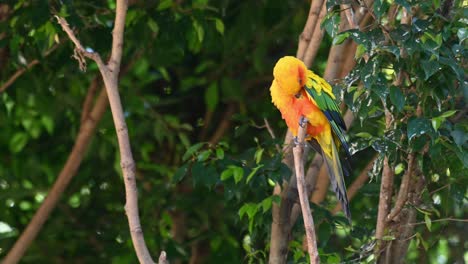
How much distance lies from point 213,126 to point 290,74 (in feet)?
9.05

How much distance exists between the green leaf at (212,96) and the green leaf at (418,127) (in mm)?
2664

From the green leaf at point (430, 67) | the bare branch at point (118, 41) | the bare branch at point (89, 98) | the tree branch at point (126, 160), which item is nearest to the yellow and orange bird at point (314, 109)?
the green leaf at point (430, 67)

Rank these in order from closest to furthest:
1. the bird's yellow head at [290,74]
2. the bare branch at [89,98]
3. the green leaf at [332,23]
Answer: the green leaf at [332,23] < the bird's yellow head at [290,74] < the bare branch at [89,98]

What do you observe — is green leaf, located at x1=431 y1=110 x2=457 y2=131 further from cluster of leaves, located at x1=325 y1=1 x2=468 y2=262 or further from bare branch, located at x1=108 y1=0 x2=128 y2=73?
bare branch, located at x1=108 y1=0 x2=128 y2=73

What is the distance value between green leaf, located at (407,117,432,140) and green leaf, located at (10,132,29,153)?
3178 millimetres

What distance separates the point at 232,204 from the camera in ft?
17.5

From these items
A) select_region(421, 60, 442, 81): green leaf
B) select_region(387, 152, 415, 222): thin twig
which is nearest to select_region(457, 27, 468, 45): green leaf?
select_region(421, 60, 442, 81): green leaf

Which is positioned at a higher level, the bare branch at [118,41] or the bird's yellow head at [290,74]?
the bare branch at [118,41]

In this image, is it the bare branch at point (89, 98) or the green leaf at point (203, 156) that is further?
the bare branch at point (89, 98)

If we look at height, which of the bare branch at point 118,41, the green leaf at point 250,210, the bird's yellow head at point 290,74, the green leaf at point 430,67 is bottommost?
the green leaf at point 250,210

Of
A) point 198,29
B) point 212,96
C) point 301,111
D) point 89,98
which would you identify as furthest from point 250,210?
point 212,96

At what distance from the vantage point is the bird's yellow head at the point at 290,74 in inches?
164

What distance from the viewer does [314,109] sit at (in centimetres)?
439

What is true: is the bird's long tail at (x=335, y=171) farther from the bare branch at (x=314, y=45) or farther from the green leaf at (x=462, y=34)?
the green leaf at (x=462, y=34)
